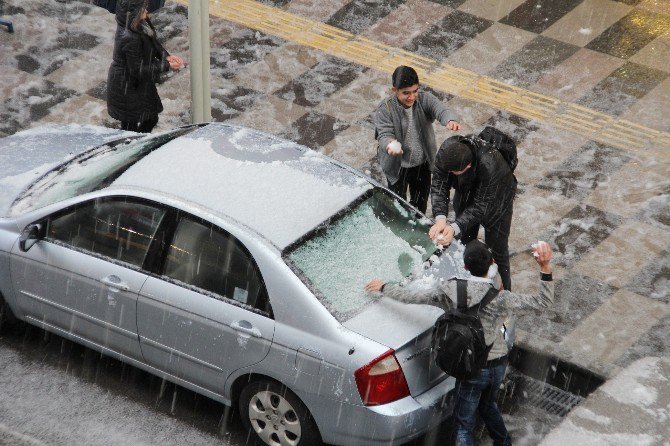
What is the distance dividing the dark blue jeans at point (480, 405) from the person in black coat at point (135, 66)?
4049mm

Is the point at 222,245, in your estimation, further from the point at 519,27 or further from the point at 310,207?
the point at 519,27

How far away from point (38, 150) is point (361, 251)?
296 cm

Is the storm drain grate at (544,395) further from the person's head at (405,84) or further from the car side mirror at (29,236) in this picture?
the car side mirror at (29,236)

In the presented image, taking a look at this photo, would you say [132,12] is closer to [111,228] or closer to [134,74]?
[134,74]

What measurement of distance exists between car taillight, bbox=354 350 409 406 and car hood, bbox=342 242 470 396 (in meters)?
0.05

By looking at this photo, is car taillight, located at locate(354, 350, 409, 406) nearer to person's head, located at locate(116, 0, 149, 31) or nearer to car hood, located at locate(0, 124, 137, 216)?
car hood, located at locate(0, 124, 137, 216)

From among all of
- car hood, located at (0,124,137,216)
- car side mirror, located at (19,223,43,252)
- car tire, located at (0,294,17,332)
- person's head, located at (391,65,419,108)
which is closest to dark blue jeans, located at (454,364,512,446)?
person's head, located at (391,65,419,108)

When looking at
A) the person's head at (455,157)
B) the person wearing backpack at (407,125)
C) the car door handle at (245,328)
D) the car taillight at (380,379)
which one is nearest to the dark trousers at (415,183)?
the person wearing backpack at (407,125)

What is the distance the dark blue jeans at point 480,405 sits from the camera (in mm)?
6258

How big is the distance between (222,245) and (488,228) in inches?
84.5

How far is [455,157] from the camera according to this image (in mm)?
7172

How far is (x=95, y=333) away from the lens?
23.1 ft

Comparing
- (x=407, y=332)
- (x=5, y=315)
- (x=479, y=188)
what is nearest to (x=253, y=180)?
(x=407, y=332)

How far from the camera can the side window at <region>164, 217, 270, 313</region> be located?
20.9 feet
